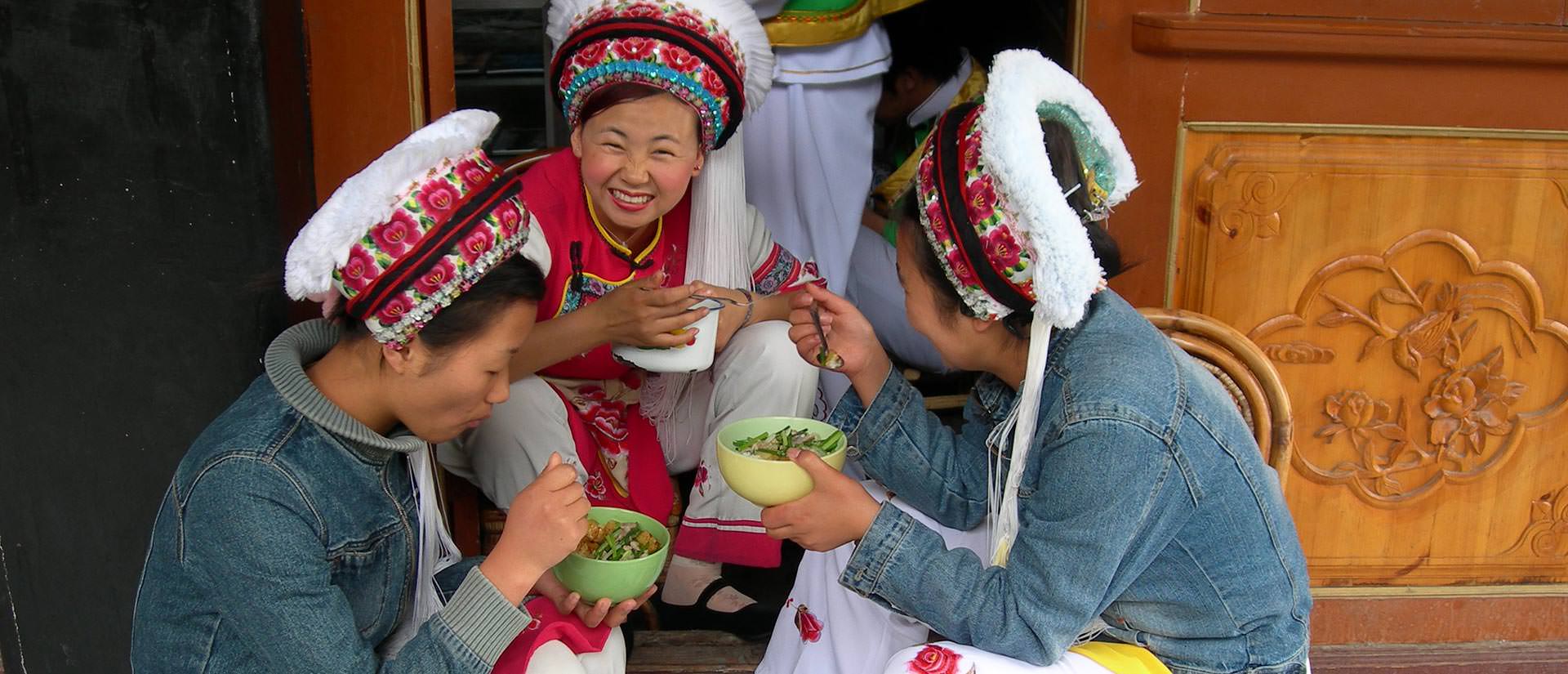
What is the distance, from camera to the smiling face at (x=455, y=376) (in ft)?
5.68

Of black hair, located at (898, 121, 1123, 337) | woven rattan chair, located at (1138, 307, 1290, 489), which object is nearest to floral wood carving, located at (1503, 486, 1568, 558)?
woven rattan chair, located at (1138, 307, 1290, 489)

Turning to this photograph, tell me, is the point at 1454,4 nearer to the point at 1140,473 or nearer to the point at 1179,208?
the point at 1179,208

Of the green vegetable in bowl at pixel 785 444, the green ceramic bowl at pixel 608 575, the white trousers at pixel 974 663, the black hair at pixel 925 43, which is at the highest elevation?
the black hair at pixel 925 43

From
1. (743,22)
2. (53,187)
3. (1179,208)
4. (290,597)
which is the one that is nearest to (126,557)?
(53,187)

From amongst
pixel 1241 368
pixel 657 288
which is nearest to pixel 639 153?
pixel 657 288

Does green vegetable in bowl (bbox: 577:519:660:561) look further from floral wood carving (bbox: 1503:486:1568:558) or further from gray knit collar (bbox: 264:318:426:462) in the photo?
floral wood carving (bbox: 1503:486:1568:558)

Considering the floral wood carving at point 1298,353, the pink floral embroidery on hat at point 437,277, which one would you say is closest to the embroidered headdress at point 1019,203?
the pink floral embroidery on hat at point 437,277

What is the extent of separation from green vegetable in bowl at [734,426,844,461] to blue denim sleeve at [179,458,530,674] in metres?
0.50

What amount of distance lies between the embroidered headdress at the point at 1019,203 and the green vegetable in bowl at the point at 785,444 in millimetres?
301

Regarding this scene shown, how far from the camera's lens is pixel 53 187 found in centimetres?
234

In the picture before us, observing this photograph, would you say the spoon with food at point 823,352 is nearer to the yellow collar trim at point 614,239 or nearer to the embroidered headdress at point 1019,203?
the embroidered headdress at point 1019,203

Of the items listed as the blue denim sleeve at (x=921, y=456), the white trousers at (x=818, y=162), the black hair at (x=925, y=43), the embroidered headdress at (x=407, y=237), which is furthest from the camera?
the black hair at (x=925, y=43)

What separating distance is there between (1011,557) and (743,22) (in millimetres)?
1305

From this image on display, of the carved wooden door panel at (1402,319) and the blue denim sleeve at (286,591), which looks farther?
the carved wooden door panel at (1402,319)
